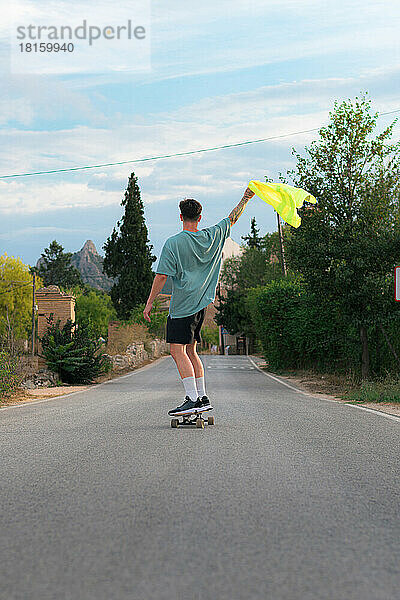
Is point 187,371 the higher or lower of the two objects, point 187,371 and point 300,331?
the lower

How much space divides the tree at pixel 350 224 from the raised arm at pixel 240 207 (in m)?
12.2

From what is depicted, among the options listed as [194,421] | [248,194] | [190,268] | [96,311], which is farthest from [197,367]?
[96,311]

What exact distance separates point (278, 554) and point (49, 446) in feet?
13.2

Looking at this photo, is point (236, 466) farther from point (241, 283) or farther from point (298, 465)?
point (241, 283)

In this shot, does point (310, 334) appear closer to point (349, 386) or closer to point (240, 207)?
point (349, 386)

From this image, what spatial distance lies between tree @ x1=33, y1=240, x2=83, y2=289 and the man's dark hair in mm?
104704

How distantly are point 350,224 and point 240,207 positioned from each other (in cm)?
1300

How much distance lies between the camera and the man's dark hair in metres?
8.65

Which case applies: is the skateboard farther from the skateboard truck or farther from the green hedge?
the green hedge

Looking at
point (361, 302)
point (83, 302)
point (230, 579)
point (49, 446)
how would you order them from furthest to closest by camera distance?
point (83, 302) < point (361, 302) < point (49, 446) < point (230, 579)

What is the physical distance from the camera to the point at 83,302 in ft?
322

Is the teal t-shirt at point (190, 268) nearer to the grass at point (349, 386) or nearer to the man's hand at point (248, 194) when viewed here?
the man's hand at point (248, 194)

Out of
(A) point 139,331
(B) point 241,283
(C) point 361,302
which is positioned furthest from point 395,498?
(B) point 241,283

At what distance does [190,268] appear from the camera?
8.47m
